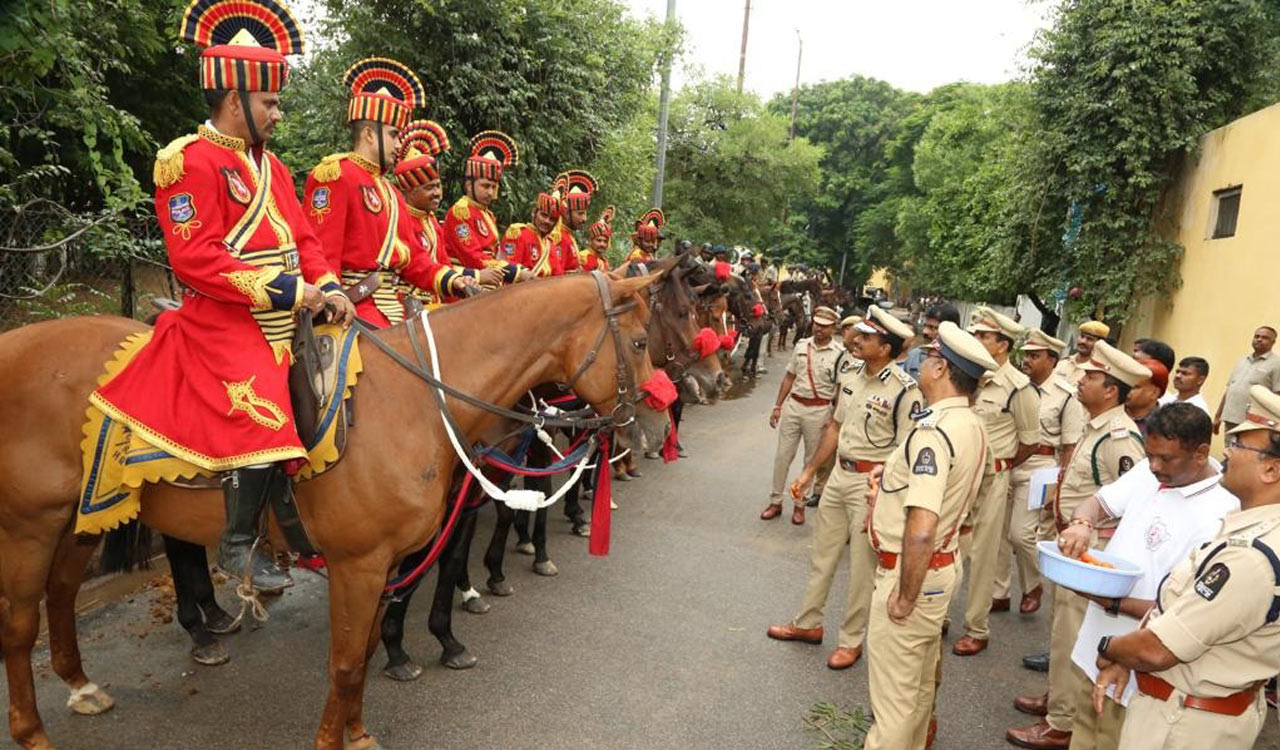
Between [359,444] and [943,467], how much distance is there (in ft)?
8.35

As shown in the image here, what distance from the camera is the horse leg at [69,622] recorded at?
3.88 m

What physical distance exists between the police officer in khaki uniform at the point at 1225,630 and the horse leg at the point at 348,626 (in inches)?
116

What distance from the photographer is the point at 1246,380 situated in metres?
8.73

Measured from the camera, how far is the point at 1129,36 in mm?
12789

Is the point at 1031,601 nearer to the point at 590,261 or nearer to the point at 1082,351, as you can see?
the point at 1082,351

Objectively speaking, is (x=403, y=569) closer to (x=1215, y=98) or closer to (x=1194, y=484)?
(x=1194, y=484)

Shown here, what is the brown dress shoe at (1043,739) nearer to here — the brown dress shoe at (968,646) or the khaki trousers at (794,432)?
A: the brown dress shoe at (968,646)

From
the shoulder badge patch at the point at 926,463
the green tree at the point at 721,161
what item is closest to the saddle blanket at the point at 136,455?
the shoulder badge patch at the point at 926,463

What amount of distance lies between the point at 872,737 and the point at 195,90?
1178 cm

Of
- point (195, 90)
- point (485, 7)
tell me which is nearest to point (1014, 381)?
point (485, 7)

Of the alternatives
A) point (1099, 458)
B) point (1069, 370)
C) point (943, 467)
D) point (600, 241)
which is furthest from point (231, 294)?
point (600, 241)

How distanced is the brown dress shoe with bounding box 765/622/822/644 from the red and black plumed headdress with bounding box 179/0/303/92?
4521 millimetres

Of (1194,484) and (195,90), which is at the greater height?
(195,90)

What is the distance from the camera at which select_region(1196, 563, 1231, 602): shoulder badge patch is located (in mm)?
2520
